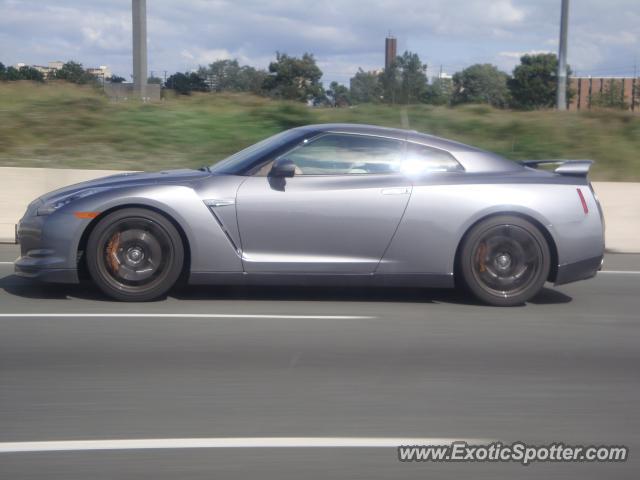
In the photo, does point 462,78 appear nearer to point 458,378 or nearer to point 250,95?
point 250,95

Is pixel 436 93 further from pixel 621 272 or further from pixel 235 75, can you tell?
pixel 621 272

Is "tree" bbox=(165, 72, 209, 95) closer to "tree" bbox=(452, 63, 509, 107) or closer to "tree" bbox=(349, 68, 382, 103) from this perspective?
"tree" bbox=(349, 68, 382, 103)

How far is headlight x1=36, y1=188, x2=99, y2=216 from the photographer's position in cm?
745

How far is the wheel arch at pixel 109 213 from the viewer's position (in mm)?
7441

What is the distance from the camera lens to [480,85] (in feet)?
136

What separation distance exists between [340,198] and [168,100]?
12931 millimetres

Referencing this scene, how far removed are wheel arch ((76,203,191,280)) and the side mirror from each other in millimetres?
872

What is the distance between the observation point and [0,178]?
11.5 meters

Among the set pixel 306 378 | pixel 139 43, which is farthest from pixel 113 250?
pixel 139 43

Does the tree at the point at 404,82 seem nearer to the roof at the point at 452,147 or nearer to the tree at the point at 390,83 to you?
the tree at the point at 390,83

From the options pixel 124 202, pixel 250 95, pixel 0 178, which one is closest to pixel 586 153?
pixel 250 95

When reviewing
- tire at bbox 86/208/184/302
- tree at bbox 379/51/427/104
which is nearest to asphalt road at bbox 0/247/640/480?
tire at bbox 86/208/184/302

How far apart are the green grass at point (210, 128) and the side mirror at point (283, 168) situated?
744cm

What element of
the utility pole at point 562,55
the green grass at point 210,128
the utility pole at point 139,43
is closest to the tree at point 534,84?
the utility pole at point 562,55
